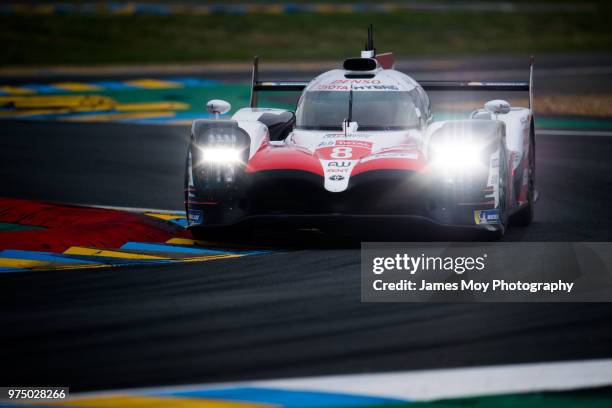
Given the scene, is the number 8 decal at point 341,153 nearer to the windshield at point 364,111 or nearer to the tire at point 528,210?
the windshield at point 364,111

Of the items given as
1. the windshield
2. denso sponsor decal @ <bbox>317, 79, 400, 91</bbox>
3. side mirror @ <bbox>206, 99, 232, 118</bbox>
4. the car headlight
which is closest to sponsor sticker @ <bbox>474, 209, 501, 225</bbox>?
the car headlight

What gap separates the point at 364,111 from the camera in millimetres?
10039

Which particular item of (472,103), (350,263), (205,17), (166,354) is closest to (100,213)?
(350,263)

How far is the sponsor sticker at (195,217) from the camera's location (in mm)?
9336

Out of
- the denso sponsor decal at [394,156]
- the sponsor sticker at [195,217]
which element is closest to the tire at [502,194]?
the denso sponsor decal at [394,156]

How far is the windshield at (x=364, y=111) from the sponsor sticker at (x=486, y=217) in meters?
1.26

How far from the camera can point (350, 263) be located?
8414mm

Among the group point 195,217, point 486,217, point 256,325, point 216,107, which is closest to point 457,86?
point 216,107

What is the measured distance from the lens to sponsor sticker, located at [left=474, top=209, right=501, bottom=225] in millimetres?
8977

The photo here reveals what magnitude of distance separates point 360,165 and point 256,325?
2679mm

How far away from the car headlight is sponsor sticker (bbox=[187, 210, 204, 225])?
71.9 inches

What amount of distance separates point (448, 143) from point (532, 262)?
1.16 metres

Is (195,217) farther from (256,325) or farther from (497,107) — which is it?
(256,325)

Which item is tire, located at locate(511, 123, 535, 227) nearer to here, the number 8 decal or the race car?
the race car
